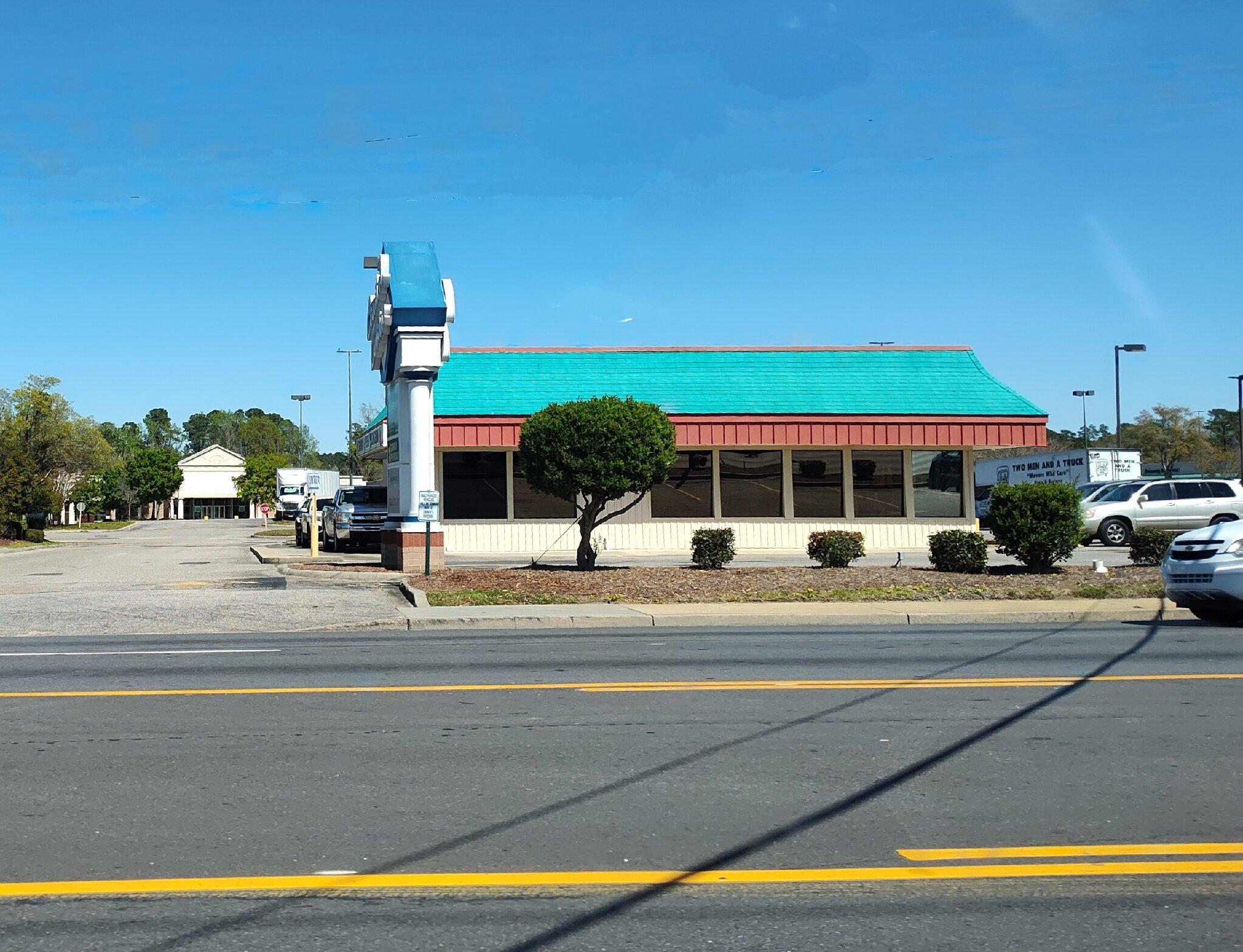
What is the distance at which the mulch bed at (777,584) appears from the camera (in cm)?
1805

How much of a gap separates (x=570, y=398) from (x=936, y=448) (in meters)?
10.5

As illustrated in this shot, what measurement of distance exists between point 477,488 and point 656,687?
2238cm

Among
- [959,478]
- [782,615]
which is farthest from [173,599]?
[959,478]

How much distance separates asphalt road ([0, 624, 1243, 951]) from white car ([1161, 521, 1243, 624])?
3.83m

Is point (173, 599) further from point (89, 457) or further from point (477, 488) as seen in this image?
point (89, 457)

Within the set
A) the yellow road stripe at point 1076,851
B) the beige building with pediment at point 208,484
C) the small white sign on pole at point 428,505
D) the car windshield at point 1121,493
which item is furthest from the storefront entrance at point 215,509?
the yellow road stripe at point 1076,851

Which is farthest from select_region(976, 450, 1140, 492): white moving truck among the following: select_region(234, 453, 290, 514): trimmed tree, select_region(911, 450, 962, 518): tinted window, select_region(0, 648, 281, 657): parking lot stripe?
select_region(234, 453, 290, 514): trimmed tree

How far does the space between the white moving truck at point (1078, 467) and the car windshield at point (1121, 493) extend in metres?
9.17

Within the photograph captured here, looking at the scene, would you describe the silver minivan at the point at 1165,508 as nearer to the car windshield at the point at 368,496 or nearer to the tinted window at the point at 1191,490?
the tinted window at the point at 1191,490

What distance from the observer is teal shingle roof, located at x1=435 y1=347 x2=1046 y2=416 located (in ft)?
104

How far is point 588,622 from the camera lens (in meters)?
15.7

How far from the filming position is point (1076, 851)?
17.6 ft

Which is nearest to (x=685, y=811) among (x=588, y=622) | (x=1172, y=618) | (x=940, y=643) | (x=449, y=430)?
(x=940, y=643)

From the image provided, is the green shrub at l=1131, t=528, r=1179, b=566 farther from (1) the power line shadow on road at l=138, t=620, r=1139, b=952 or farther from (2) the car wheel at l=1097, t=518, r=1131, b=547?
(1) the power line shadow on road at l=138, t=620, r=1139, b=952
